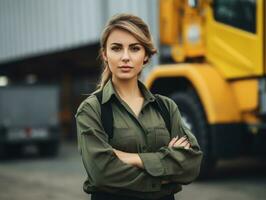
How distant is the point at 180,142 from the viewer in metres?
2.35

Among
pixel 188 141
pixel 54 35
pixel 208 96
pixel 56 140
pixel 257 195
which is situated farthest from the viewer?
pixel 54 35

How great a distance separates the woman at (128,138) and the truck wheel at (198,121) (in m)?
4.48

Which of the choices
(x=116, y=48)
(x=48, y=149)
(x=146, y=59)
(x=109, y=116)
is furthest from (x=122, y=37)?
(x=48, y=149)

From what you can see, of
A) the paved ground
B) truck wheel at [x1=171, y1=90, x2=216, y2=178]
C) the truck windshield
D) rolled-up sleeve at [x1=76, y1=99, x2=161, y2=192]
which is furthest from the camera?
truck wheel at [x1=171, y1=90, x2=216, y2=178]

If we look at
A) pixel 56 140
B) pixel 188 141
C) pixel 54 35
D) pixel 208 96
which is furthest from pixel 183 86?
pixel 54 35

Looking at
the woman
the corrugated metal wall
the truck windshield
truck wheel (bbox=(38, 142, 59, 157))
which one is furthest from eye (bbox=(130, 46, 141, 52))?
truck wheel (bbox=(38, 142, 59, 157))

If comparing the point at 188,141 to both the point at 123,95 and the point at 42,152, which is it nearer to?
the point at 123,95

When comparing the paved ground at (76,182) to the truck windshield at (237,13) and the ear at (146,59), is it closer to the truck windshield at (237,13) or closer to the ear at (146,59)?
the truck windshield at (237,13)

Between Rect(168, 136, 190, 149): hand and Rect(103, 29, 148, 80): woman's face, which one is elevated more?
Rect(103, 29, 148, 80): woman's face

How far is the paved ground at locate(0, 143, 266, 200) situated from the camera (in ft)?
21.0

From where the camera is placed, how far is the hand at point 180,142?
2326mm

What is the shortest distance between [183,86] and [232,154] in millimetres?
1296

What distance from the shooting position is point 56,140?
515 inches

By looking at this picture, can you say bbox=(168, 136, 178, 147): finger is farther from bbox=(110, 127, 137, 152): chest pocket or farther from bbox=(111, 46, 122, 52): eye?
bbox=(111, 46, 122, 52): eye
